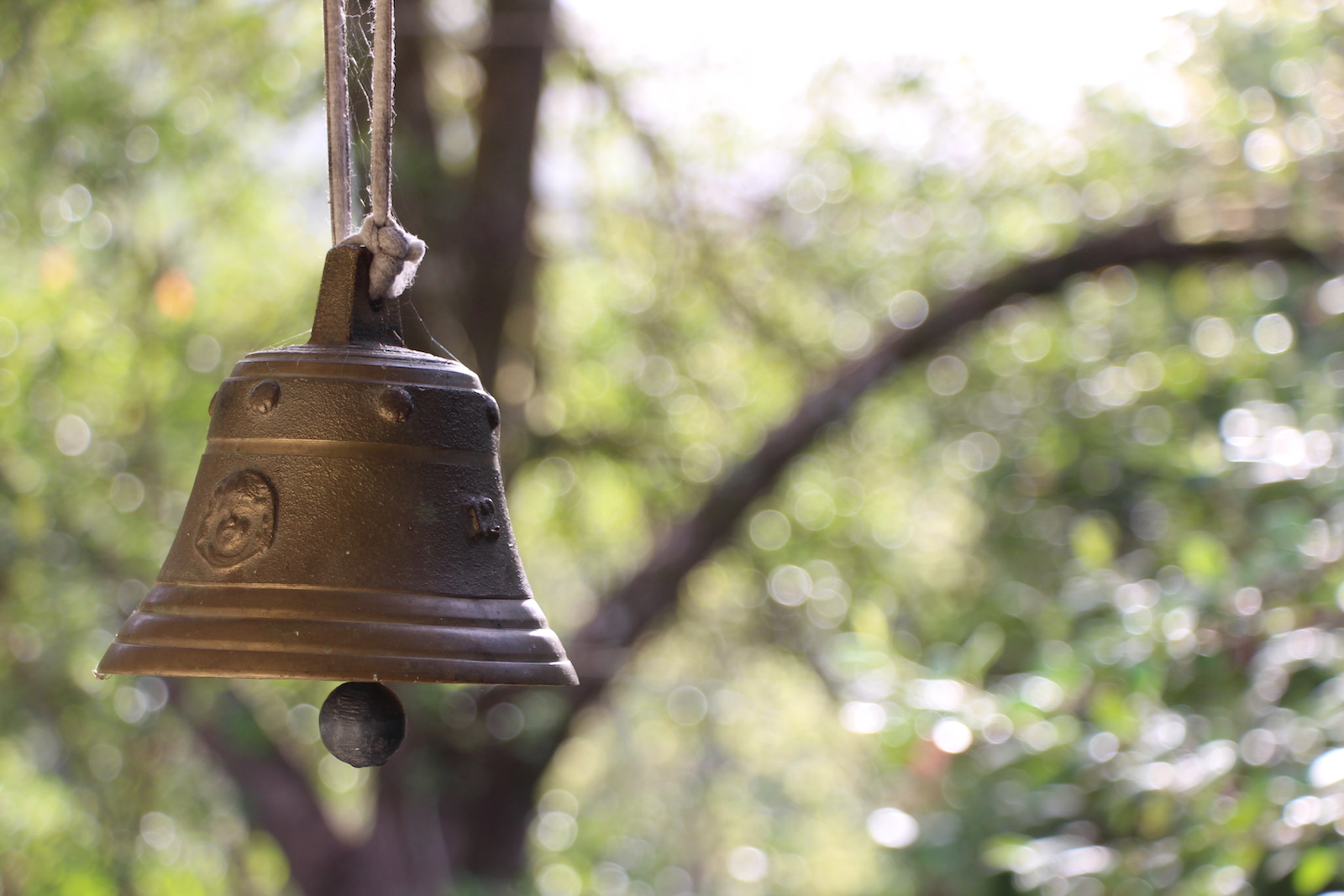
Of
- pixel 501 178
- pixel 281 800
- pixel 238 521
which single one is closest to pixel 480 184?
pixel 501 178

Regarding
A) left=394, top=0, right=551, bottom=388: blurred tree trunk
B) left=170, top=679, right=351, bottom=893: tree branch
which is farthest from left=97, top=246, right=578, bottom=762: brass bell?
left=170, top=679, right=351, bottom=893: tree branch

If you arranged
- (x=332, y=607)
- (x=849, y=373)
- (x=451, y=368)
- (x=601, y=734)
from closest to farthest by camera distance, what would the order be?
(x=332, y=607)
(x=451, y=368)
(x=849, y=373)
(x=601, y=734)

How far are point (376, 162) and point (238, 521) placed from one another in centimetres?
41

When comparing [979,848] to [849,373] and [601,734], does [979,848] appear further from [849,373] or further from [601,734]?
[601,734]

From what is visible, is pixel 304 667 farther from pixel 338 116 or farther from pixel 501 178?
pixel 501 178

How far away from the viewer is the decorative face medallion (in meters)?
1.41

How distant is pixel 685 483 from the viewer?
543 cm

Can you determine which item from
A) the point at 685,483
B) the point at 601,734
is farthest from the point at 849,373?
the point at 601,734

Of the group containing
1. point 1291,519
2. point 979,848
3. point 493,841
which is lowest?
point 493,841

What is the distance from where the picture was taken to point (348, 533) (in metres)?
1.41

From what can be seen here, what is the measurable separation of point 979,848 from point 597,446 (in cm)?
225

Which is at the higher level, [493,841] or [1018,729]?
[1018,729]

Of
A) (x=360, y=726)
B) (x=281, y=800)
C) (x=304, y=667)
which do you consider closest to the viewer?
(x=304, y=667)

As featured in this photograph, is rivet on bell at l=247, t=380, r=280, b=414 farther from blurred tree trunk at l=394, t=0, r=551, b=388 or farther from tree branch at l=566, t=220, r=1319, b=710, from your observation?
tree branch at l=566, t=220, r=1319, b=710
